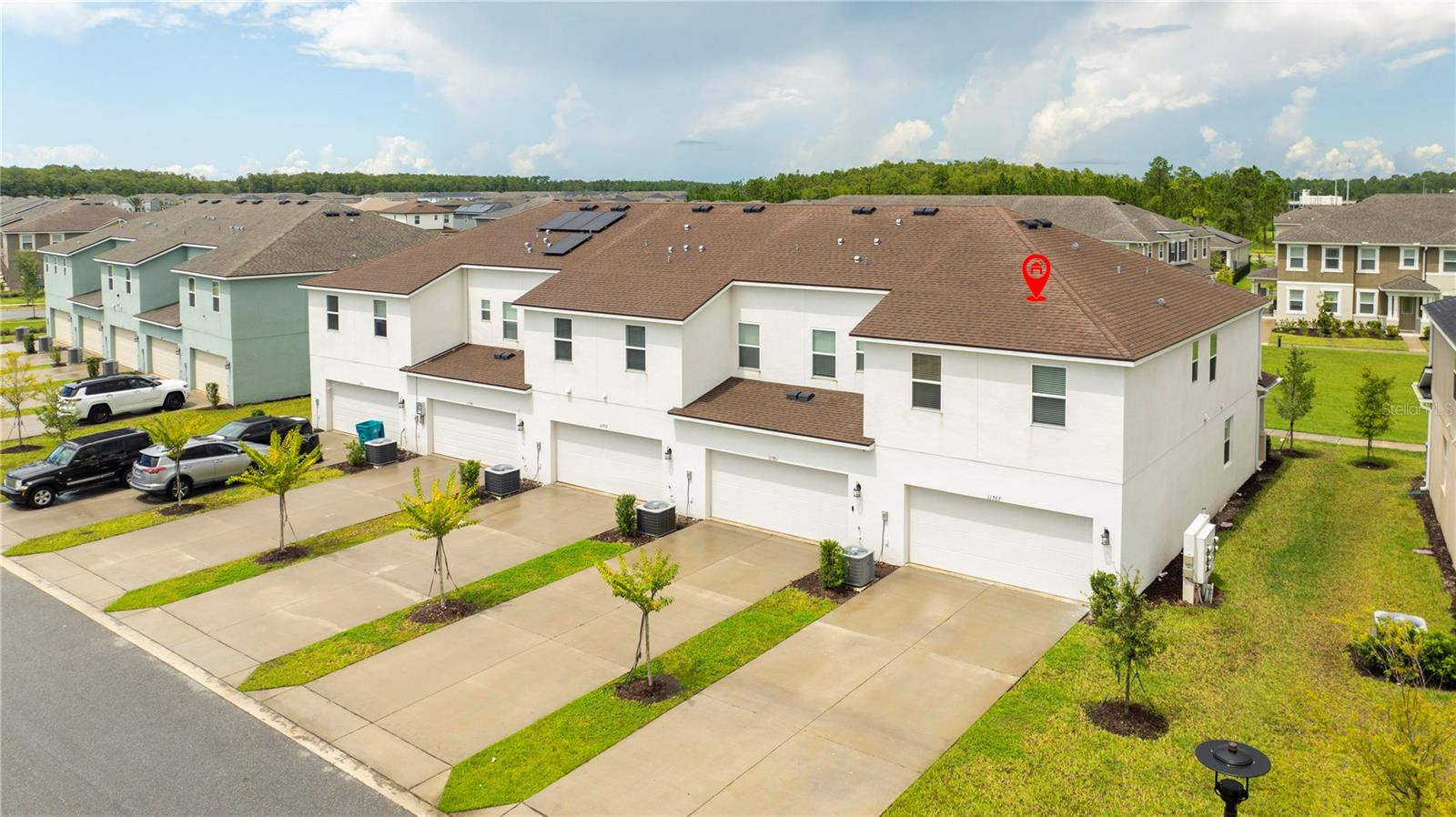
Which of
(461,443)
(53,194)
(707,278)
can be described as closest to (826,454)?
(707,278)

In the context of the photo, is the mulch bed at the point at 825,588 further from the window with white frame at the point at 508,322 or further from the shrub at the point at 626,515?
the window with white frame at the point at 508,322

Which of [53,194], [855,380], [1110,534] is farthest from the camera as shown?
[53,194]

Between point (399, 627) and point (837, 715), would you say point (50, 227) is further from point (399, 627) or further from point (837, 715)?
point (837, 715)

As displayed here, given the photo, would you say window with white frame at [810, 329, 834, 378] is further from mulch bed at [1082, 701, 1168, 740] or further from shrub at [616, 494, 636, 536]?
mulch bed at [1082, 701, 1168, 740]

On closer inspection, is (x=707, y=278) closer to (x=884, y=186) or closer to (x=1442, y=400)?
(x=1442, y=400)

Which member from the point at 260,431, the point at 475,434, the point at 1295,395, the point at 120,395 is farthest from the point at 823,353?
the point at 120,395

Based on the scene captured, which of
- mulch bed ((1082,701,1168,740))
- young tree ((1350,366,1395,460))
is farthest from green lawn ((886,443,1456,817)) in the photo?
young tree ((1350,366,1395,460))

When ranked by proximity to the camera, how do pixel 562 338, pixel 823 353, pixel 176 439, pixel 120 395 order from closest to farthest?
pixel 823 353
pixel 176 439
pixel 562 338
pixel 120 395
